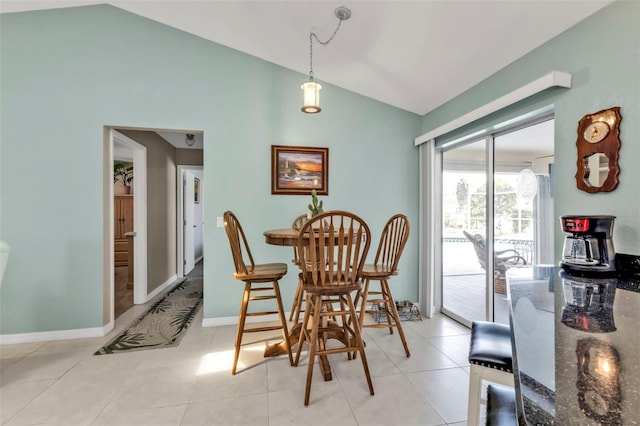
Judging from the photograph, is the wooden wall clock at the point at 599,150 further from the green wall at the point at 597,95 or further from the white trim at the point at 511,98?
the white trim at the point at 511,98

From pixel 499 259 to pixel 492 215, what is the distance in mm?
412

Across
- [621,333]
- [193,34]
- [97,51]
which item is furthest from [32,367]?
[621,333]

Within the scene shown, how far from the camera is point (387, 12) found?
2158 mm

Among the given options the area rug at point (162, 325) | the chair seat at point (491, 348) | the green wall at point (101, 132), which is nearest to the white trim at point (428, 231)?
the green wall at point (101, 132)

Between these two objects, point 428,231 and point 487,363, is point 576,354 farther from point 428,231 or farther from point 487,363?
point 428,231

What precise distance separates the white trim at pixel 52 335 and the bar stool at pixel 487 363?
320 cm

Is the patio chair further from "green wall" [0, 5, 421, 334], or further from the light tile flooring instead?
"green wall" [0, 5, 421, 334]

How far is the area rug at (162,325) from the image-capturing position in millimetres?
2545

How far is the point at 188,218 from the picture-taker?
5.39m

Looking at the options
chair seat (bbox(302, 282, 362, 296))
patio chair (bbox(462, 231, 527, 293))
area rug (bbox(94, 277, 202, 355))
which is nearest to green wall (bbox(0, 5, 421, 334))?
area rug (bbox(94, 277, 202, 355))

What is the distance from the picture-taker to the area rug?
2.55 m

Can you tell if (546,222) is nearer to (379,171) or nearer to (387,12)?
(379,171)

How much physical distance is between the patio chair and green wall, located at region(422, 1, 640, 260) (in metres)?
0.61

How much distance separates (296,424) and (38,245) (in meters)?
2.88
